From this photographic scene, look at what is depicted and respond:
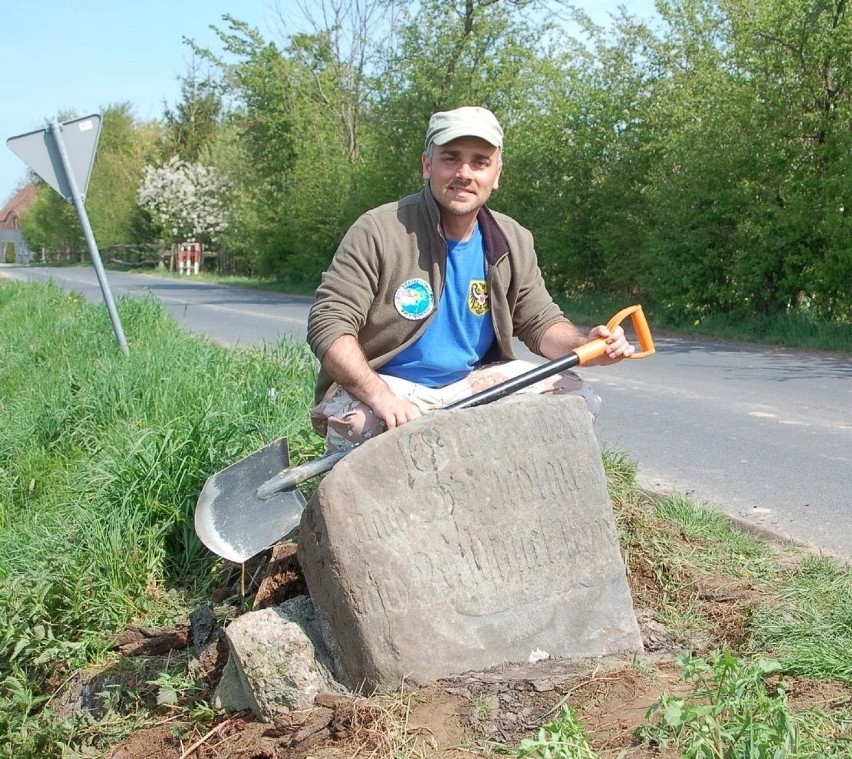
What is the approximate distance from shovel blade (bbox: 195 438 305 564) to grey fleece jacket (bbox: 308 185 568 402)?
14.7 inches

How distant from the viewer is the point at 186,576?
165 inches

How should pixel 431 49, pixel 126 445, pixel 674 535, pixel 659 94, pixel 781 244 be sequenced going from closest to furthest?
pixel 674 535
pixel 126 445
pixel 781 244
pixel 659 94
pixel 431 49

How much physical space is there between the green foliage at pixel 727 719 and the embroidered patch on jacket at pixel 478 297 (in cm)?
151

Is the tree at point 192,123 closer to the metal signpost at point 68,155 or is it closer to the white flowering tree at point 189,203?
the white flowering tree at point 189,203

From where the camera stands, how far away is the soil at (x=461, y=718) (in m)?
2.55

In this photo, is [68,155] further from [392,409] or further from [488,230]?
[392,409]

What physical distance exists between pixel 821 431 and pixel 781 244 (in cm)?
649

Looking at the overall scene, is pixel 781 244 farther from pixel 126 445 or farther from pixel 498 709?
pixel 498 709

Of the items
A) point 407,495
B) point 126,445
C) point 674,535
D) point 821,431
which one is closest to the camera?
point 407,495

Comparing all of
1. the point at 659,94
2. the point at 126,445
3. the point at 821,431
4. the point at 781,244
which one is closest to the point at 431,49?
the point at 659,94

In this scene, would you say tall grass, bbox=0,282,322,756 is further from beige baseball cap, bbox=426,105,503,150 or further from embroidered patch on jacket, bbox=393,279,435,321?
beige baseball cap, bbox=426,105,503,150

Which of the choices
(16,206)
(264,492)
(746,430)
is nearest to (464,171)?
(264,492)

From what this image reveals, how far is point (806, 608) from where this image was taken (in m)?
3.29

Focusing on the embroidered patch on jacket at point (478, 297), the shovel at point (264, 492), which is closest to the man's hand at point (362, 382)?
the shovel at point (264, 492)
